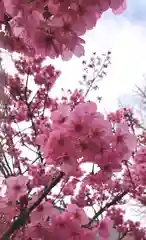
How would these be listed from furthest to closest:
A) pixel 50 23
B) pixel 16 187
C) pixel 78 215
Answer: pixel 78 215
pixel 16 187
pixel 50 23

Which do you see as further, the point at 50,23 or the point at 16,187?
the point at 16,187

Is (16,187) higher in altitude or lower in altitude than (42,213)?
higher

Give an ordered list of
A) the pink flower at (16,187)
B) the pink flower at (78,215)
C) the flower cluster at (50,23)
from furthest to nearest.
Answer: the pink flower at (78,215)
the pink flower at (16,187)
the flower cluster at (50,23)

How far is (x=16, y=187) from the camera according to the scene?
9.05ft

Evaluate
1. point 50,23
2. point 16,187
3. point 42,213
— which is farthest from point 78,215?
point 50,23

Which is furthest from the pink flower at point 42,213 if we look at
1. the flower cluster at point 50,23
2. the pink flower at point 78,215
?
the flower cluster at point 50,23

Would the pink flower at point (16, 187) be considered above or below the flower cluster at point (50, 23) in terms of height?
above

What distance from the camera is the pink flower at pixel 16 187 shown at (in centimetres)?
271

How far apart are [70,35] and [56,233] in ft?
5.45

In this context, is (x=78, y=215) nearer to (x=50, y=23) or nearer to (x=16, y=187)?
(x=16, y=187)

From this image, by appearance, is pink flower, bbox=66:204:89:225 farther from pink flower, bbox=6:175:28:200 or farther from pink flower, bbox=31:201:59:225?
pink flower, bbox=6:175:28:200

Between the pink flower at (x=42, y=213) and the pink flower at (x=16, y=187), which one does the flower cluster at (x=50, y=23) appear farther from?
the pink flower at (x=42, y=213)

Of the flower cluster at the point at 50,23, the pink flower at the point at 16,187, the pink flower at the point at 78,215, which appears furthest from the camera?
the pink flower at the point at 78,215

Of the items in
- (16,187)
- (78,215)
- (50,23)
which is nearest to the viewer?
(50,23)
